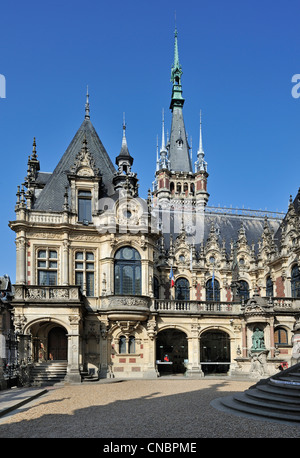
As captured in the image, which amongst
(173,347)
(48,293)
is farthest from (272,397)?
(173,347)

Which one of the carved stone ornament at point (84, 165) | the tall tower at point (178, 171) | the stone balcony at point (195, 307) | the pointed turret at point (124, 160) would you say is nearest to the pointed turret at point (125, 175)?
the pointed turret at point (124, 160)

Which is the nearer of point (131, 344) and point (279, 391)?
point (279, 391)

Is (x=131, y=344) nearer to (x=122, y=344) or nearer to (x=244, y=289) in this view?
(x=122, y=344)

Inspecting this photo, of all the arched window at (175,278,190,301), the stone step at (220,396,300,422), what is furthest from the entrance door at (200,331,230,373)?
the stone step at (220,396,300,422)

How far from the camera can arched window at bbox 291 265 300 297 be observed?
37250 millimetres

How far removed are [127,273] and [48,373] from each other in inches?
345

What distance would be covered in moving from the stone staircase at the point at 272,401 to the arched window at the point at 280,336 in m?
17.3

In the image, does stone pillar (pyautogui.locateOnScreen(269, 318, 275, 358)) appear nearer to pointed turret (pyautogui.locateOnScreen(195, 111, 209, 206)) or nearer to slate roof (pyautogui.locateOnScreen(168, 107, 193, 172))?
pointed turret (pyautogui.locateOnScreen(195, 111, 209, 206))

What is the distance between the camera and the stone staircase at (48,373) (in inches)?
1101

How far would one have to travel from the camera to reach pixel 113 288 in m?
33.4

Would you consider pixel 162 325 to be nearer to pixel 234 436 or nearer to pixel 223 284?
pixel 223 284

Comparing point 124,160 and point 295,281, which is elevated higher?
point 124,160

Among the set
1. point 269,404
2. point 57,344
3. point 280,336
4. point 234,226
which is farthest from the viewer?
point 234,226

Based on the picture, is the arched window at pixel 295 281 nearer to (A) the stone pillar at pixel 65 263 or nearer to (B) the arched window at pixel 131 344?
(B) the arched window at pixel 131 344
